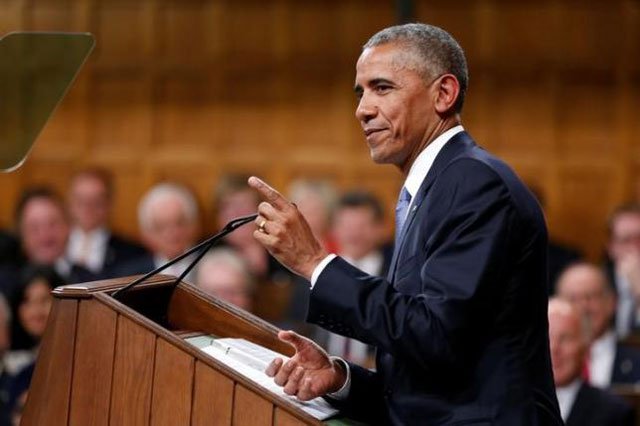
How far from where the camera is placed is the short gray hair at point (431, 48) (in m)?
2.25

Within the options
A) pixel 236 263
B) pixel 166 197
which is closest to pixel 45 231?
pixel 166 197

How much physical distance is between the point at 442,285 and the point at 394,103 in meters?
0.38

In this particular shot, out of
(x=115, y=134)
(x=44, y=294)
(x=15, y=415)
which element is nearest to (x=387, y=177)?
(x=115, y=134)

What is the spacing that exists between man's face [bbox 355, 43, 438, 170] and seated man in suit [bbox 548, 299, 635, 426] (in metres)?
2.05

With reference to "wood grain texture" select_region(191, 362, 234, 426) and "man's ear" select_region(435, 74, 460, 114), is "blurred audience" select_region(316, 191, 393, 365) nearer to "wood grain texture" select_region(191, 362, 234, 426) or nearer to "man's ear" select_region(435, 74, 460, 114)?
"man's ear" select_region(435, 74, 460, 114)

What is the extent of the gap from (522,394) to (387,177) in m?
5.01

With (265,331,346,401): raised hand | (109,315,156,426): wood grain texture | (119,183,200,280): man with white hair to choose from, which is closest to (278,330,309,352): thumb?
(265,331,346,401): raised hand

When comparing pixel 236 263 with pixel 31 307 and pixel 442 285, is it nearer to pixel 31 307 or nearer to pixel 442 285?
pixel 31 307

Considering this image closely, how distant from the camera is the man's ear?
2.26 m

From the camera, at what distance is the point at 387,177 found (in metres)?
7.11

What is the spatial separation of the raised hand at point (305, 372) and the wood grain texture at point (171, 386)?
6.9 inches

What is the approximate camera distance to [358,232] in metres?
5.88

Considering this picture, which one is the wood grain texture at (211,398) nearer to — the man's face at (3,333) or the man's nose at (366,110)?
the man's nose at (366,110)

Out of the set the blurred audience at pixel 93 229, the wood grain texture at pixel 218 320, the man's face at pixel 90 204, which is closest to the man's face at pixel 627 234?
the blurred audience at pixel 93 229
